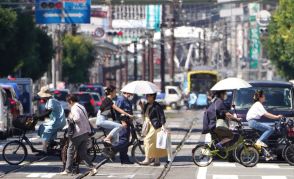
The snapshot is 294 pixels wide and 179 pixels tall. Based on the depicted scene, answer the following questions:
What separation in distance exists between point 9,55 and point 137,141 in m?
43.7

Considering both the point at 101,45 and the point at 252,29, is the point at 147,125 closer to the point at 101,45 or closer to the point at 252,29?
the point at 101,45

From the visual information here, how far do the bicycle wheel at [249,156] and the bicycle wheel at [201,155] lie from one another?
30.6 inches

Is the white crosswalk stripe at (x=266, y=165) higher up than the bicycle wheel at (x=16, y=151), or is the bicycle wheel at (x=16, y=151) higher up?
the bicycle wheel at (x=16, y=151)

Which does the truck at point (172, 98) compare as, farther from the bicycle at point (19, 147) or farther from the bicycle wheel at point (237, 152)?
the bicycle wheel at point (237, 152)

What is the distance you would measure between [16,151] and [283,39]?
58.2m

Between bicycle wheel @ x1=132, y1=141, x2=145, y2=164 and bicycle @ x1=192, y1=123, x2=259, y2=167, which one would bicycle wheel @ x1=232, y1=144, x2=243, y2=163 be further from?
bicycle wheel @ x1=132, y1=141, x2=145, y2=164

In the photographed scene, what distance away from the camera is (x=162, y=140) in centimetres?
2816

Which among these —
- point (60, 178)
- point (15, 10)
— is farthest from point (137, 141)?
point (15, 10)

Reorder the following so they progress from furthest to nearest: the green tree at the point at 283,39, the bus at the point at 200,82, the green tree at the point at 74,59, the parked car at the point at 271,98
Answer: the green tree at the point at 74,59 < the bus at the point at 200,82 < the green tree at the point at 283,39 < the parked car at the point at 271,98

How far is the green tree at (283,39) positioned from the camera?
76.8m

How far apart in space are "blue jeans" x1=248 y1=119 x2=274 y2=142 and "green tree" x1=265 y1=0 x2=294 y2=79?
146 feet

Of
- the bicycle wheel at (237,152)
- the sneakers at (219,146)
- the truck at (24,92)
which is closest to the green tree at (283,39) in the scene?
the truck at (24,92)

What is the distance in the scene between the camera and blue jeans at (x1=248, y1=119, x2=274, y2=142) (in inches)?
1154

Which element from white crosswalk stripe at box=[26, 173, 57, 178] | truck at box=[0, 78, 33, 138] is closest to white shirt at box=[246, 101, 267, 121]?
Result: white crosswalk stripe at box=[26, 173, 57, 178]
